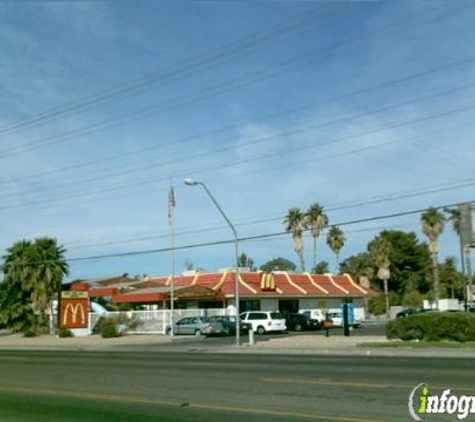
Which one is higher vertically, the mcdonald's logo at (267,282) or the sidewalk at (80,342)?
the mcdonald's logo at (267,282)

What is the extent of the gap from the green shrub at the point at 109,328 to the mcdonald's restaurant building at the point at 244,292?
4.60m

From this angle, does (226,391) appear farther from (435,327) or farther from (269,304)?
(269,304)

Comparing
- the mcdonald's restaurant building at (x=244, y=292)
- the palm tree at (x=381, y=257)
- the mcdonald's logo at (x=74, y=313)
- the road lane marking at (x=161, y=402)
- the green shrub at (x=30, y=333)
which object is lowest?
the road lane marking at (x=161, y=402)

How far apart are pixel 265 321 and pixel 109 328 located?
11288 mm

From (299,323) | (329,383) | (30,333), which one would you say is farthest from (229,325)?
(329,383)

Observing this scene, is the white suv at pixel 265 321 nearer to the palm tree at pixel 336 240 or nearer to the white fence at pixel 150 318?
the white fence at pixel 150 318

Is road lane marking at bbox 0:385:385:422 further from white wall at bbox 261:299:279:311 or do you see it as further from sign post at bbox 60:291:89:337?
white wall at bbox 261:299:279:311

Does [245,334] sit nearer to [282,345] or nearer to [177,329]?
[177,329]

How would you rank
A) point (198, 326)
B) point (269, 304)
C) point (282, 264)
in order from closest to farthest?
point (198, 326), point (269, 304), point (282, 264)

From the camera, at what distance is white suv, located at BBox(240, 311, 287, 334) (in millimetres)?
48375

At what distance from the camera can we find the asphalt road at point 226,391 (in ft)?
37.7

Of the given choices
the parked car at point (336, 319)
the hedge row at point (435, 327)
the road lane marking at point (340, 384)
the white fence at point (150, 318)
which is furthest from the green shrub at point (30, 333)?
the road lane marking at point (340, 384)

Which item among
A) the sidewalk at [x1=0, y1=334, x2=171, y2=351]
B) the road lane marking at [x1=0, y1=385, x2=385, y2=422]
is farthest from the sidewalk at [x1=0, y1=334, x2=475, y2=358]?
the road lane marking at [x1=0, y1=385, x2=385, y2=422]

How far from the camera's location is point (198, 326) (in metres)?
47.9
